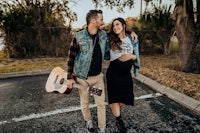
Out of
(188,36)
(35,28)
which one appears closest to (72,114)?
(188,36)

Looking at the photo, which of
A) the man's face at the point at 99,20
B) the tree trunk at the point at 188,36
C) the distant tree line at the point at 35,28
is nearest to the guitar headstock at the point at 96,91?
the man's face at the point at 99,20

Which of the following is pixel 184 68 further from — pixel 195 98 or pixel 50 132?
pixel 50 132

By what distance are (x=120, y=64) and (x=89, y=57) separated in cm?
53

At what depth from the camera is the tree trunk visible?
25.9 ft

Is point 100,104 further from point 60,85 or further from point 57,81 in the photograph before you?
point 57,81

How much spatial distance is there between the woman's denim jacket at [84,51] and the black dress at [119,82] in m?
0.35

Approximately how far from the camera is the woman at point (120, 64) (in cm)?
367

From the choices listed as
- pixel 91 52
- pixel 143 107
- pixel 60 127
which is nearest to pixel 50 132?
pixel 60 127

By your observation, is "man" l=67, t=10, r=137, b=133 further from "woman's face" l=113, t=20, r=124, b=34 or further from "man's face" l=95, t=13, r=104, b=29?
"woman's face" l=113, t=20, r=124, b=34

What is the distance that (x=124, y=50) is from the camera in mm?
3736

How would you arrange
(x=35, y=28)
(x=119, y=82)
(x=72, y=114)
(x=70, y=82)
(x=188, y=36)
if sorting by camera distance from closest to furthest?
1. (x=70, y=82)
2. (x=119, y=82)
3. (x=72, y=114)
4. (x=188, y=36)
5. (x=35, y=28)

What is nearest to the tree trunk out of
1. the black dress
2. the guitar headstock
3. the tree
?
the tree

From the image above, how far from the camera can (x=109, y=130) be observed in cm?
388

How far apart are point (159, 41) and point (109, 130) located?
10.1 meters
